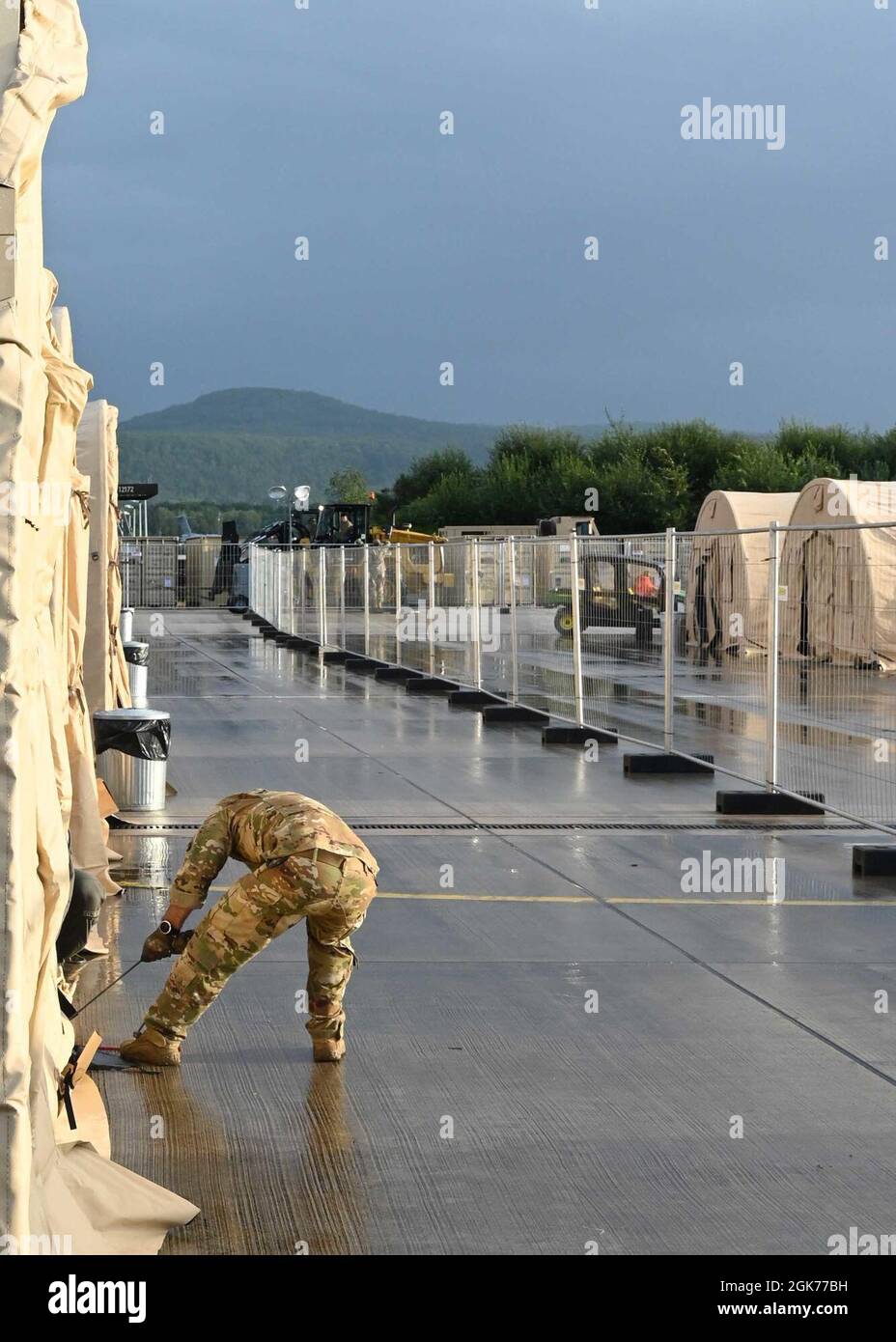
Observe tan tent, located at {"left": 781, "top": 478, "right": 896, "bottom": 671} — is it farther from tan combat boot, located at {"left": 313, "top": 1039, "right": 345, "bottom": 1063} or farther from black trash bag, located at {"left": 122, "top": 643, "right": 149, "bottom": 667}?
tan combat boot, located at {"left": 313, "top": 1039, "right": 345, "bottom": 1063}

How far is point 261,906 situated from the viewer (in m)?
5.99

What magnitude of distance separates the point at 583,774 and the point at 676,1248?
10330 mm

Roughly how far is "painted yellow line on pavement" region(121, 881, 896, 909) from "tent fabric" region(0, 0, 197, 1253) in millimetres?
5125

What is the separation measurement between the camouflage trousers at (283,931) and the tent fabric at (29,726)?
5.27 ft

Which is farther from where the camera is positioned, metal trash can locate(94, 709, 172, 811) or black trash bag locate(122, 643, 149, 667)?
black trash bag locate(122, 643, 149, 667)

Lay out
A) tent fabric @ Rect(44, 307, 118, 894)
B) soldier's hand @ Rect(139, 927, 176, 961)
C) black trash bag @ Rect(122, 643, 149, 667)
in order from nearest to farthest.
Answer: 1. soldier's hand @ Rect(139, 927, 176, 961)
2. tent fabric @ Rect(44, 307, 118, 894)
3. black trash bag @ Rect(122, 643, 149, 667)

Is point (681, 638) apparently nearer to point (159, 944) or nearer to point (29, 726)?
point (159, 944)

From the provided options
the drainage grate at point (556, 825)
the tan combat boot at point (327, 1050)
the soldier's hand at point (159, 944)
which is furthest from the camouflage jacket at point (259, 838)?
the drainage grate at point (556, 825)

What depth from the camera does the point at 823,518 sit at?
28.8 m

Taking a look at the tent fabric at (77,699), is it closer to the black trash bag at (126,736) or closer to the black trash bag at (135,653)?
the black trash bag at (126,736)

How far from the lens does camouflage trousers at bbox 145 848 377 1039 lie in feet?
19.6

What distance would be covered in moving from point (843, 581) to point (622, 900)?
18653 mm

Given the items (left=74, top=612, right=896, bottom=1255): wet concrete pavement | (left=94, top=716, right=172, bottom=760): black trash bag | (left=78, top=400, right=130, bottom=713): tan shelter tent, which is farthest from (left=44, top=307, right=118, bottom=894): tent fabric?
(left=78, top=400, right=130, bottom=713): tan shelter tent

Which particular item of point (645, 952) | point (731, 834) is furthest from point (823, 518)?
point (645, 952)
